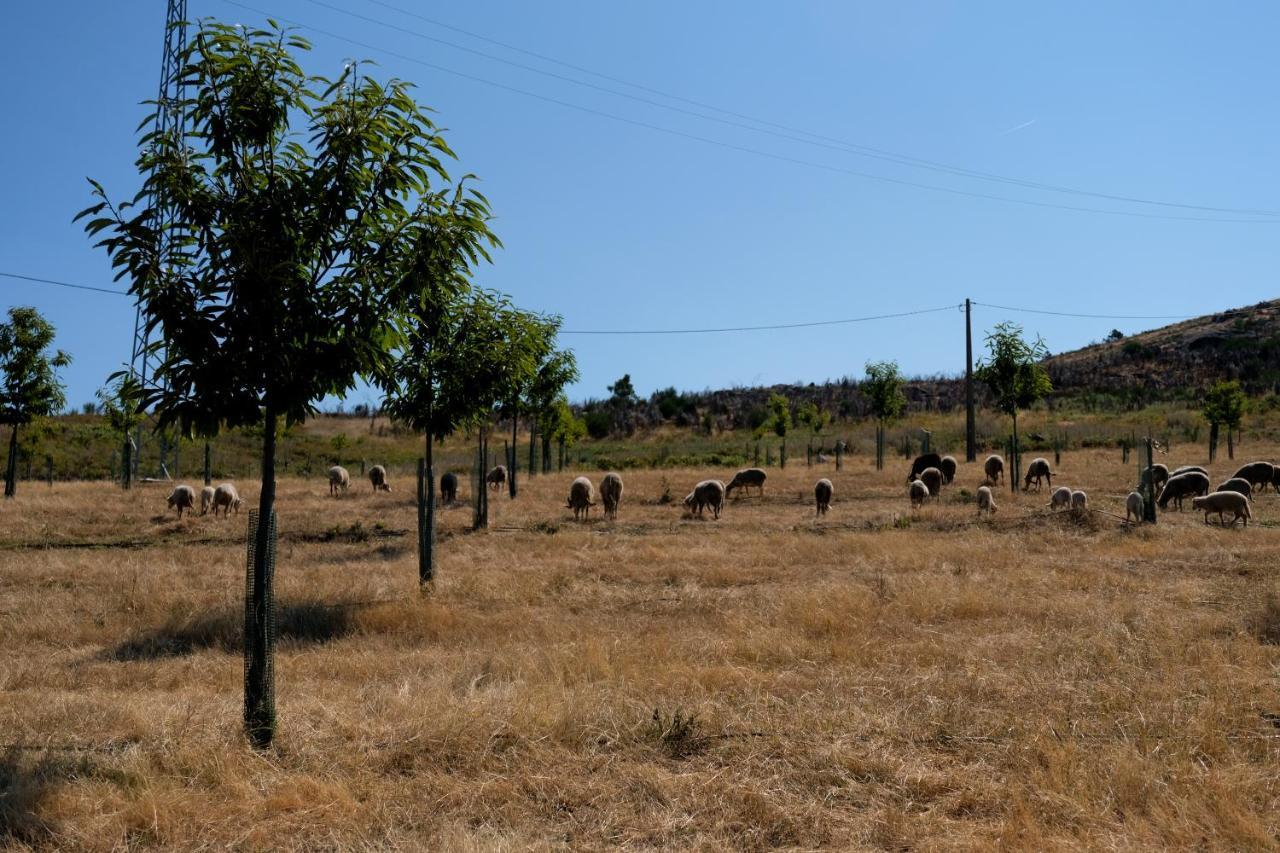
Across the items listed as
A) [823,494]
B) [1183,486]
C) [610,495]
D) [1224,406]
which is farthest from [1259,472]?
[610,495]

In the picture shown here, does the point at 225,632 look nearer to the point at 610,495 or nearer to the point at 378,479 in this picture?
the point at 610,495

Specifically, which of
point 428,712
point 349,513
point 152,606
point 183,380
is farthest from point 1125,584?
point 349,513

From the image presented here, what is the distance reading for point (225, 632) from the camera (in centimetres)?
1030

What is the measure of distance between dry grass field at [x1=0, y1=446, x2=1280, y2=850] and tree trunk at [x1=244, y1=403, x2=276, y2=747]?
15cm

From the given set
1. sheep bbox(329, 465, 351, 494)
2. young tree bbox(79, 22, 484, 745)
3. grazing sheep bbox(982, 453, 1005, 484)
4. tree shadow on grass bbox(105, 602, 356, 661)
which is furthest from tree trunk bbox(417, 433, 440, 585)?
grazing sheep bbox(982, 453, 1005, 484)

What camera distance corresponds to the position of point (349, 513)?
23.4 m

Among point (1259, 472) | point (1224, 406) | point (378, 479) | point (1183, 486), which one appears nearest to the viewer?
point (1183, 486)

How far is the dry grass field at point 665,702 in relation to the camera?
4.93 meters

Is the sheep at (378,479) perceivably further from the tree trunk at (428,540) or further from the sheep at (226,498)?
the tree trunk at (428,540)

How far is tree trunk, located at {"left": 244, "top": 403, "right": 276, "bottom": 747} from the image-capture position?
618 cm

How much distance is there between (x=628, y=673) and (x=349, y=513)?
56.7 feet

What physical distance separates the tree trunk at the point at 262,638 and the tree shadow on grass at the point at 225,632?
3.72 metres

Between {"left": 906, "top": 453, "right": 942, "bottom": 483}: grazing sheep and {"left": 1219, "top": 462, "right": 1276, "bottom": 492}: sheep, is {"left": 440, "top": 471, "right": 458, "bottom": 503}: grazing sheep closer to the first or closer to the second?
{"left": 906, "top": 453, "right": 942, "bottom": 483}: grazing sheep

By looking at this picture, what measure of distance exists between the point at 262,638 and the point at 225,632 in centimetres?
451
